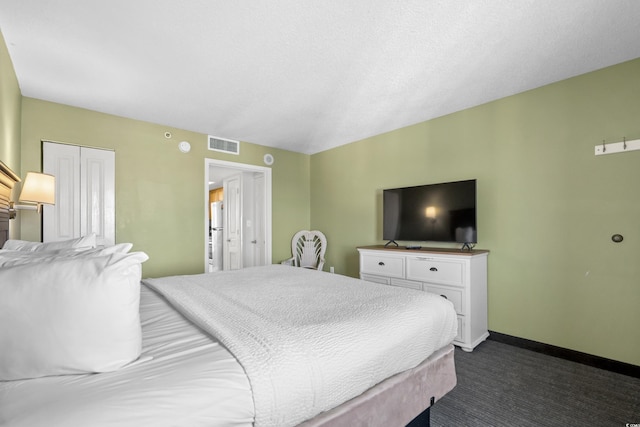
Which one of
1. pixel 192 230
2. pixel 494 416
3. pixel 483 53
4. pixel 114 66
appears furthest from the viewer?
pixel 192 230

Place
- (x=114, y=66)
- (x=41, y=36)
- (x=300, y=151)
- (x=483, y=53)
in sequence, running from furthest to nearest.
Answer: (x=300, y=151)
(x=114, y=66)
(x=483, y=53)
(x=41, y=36)

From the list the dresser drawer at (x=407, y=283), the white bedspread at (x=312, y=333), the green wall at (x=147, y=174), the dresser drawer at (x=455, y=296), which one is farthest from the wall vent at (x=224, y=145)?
the dresser drawer at (x=455, y=296)

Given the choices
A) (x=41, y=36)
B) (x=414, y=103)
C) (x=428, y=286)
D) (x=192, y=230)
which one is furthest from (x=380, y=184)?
(x=41, y=36)

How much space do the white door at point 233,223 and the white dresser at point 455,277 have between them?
293 centimetres

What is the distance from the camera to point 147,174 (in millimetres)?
3676

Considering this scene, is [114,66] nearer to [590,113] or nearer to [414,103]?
[414,103]

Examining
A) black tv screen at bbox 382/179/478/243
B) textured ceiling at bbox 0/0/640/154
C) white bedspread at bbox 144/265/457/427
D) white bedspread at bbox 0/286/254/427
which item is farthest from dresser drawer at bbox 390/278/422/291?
white bedspread at bbox 0/286/254/427

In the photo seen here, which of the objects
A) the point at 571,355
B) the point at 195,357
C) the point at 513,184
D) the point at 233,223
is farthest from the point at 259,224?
the point at 571,355

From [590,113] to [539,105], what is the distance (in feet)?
1.32

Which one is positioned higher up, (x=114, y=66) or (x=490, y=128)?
(x=114, y=66)

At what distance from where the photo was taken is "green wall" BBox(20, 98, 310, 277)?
3048mm

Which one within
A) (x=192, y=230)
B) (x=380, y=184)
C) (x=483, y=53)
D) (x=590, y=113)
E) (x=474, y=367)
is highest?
(x=483, y=53)

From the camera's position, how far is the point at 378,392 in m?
1.25

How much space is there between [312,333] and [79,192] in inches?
138
